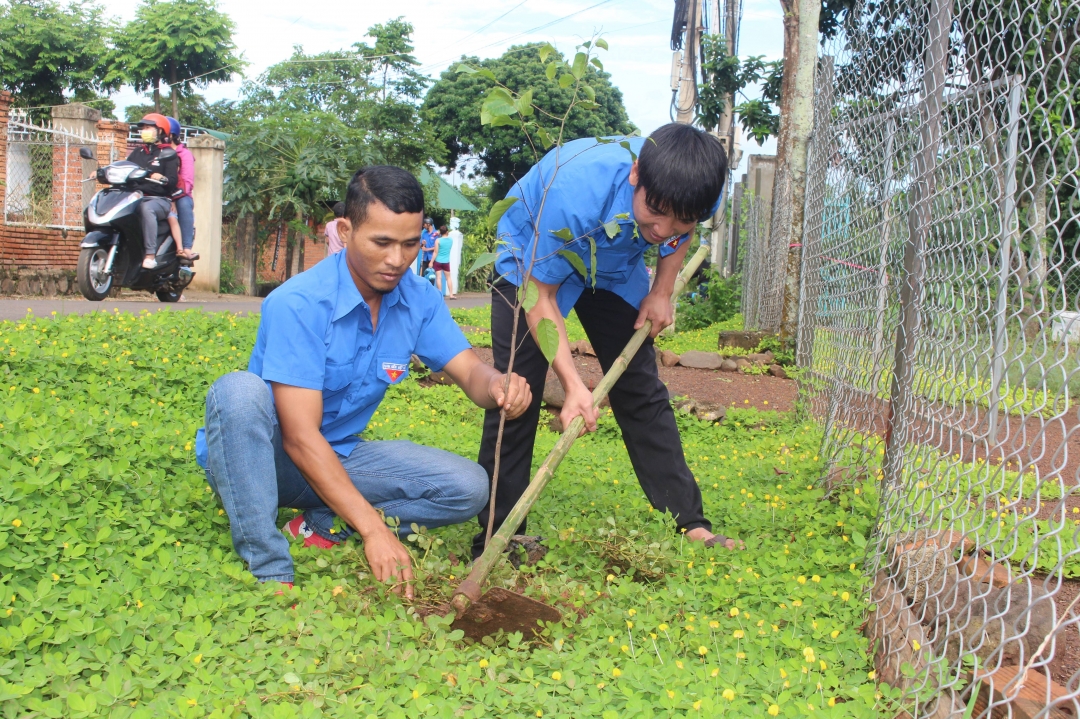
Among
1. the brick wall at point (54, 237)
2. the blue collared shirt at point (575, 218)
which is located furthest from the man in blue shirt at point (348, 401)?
the brick wall at point (54, 237)

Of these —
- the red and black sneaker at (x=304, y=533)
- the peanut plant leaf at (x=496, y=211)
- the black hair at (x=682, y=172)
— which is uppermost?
the black hair at (x=682, y=172)

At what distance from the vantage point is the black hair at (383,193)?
2598mm

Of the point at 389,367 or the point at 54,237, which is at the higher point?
the point at 54,237

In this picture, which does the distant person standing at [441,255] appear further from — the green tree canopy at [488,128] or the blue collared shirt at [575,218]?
the blue collared shirt at [575,218]

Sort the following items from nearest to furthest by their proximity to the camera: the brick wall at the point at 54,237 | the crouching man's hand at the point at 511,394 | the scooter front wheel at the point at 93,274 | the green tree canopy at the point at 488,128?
1. the crouching man's hand at the point at 511,394
2. the scooter front wheel at the point at 93,274
3. the brick wall at the point at 54,237
4. the green tree canopy at the point at 488,128

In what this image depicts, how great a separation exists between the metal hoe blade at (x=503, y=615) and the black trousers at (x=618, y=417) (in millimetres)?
704

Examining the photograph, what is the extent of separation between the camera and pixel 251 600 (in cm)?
236

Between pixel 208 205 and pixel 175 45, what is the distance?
10.8m

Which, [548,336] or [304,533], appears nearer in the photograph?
[548,336]

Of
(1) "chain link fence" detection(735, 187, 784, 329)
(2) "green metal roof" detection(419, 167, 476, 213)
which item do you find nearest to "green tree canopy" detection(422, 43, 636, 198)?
(2) "green metal roof" detection(419, 167, 476, 213)

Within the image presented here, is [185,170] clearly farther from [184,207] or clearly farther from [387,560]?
[387,560]

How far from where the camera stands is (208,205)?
1554 cm

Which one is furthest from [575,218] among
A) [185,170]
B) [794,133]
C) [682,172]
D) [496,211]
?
[185,170]

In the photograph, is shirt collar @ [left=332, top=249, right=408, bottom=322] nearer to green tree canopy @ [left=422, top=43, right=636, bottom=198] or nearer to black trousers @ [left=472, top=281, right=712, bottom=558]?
black trousers @ [left=472, top=281, right=712, bottom=558]
